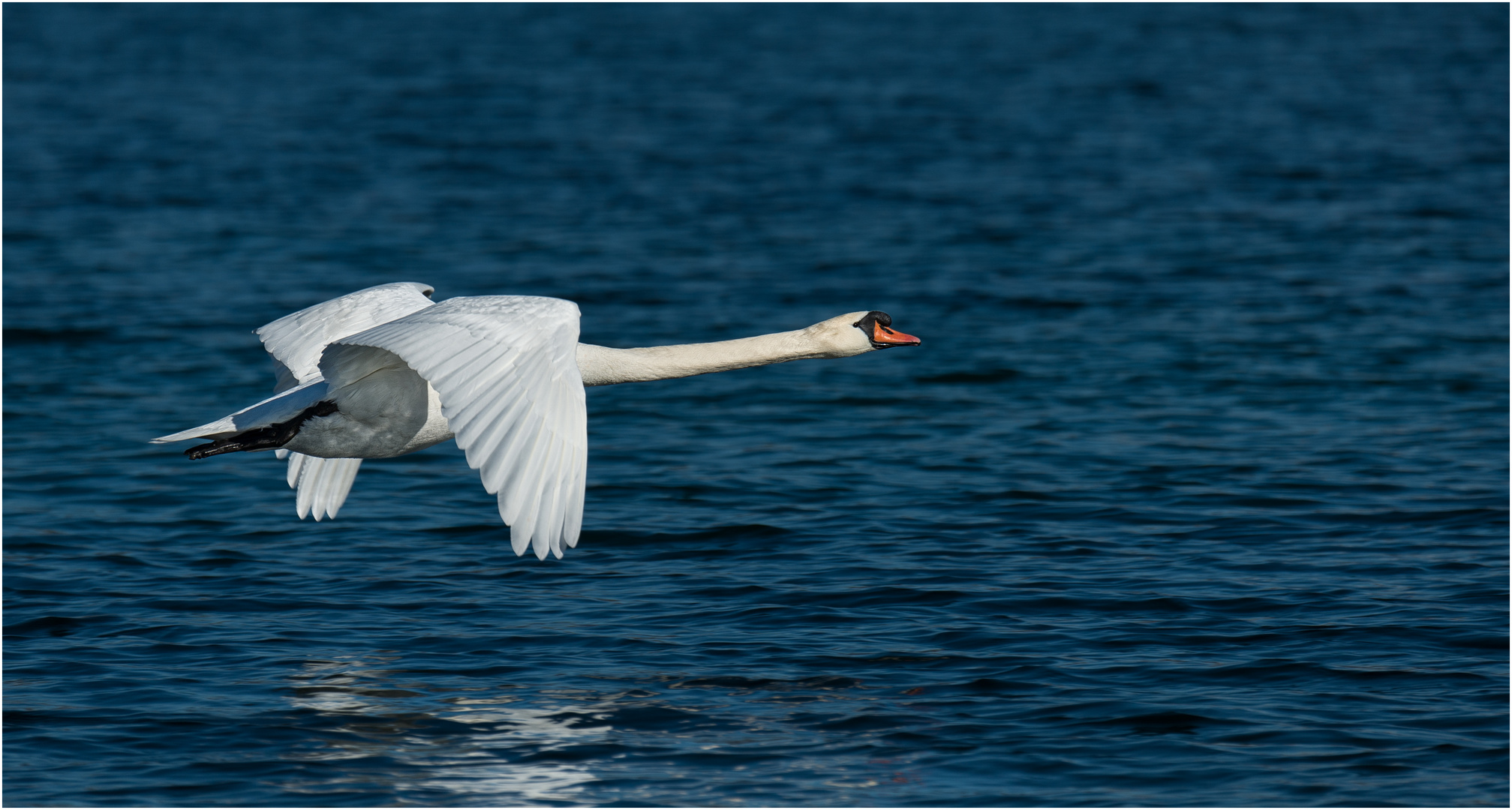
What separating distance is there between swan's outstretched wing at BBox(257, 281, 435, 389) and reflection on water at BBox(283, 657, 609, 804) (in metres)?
1.68

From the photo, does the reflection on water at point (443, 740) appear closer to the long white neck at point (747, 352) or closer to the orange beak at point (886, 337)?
the long white neck at point (747, 352)

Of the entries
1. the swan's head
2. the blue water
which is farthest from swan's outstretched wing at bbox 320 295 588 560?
the swan's head

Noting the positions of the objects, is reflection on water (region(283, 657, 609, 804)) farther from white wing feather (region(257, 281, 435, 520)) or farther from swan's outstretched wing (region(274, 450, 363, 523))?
swan's outstretched wing (region(274, 450, 363, 523))

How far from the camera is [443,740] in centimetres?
816

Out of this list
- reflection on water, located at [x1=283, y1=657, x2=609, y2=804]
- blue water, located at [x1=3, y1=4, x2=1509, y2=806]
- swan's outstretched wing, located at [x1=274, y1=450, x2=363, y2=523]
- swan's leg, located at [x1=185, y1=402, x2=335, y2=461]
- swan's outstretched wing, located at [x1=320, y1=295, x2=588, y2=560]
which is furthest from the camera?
swan's outstretched wing, located at [x1=274, y1=450, x2=363, y2=523]

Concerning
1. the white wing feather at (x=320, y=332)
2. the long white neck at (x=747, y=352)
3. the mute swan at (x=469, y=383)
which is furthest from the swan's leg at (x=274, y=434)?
the long white neck at (x=747, y=352)

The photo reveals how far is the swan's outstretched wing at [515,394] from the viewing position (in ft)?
23.7

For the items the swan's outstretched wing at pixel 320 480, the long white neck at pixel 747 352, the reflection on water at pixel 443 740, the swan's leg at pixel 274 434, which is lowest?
the reflection on water at pixel 443 740

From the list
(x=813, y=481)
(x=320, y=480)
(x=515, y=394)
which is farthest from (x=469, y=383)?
(x=813, y=481)

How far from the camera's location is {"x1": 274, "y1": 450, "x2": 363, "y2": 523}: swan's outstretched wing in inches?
433

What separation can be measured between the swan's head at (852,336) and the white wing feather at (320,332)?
1980 millimetres

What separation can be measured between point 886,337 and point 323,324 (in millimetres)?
2903

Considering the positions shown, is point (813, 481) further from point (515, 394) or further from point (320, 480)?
point (515, 394)

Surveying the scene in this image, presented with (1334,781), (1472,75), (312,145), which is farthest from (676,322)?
(1472,75)
